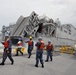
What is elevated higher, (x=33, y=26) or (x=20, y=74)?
(x=33, y=26)

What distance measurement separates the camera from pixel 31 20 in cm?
2230

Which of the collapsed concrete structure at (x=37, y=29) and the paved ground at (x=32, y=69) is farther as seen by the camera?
the collapsed concrete structure at (x=37, y=29)

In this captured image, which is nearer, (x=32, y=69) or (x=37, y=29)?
(x=32, y=69)

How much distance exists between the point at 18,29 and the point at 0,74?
16.2 m

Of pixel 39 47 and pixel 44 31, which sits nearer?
pixel 39 47

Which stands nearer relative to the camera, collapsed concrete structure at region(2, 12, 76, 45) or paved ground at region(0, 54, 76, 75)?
paved ground at region(0, 54, 76, 75)

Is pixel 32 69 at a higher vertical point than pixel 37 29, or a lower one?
lower

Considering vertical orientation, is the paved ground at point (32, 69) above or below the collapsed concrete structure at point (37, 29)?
below

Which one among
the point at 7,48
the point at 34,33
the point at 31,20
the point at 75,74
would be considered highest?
the point at 31,20

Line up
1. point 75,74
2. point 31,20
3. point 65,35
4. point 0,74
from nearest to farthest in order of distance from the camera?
point 0,74 → point 75,74 → point 31,20 → point 65,35

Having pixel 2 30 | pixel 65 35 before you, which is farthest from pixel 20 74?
pixel 65 35

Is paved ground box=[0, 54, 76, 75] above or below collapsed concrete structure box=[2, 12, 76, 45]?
below

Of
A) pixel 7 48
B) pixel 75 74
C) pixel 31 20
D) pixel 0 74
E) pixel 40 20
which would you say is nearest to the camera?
pixel 0 74

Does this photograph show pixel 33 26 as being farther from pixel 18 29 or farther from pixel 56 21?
pixel 56 21
